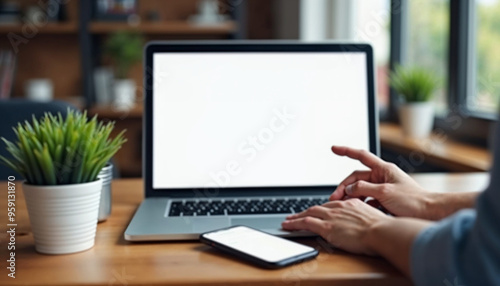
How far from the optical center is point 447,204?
938mm

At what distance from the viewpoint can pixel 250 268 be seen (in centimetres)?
81

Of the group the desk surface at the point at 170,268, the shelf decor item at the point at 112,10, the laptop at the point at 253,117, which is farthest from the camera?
the shelf decor item at the point at 112,10

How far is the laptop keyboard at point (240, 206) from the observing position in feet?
3.50

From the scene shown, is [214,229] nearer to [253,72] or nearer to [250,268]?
[250,268]

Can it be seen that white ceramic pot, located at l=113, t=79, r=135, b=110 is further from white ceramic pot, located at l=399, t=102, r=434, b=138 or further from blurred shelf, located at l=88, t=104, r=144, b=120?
white ceramic pot, located at l=399, t=102, r=434, b=138

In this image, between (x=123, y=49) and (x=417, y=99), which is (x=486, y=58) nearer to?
(x=417, y=99)

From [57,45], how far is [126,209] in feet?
8.67

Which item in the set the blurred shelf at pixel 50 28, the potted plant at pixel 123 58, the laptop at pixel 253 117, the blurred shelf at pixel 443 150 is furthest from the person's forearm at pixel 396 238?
the blurred shelf at pixel 50 28

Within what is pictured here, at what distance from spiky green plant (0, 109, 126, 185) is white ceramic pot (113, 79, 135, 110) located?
2557mm

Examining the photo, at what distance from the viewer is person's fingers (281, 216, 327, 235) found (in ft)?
2.98

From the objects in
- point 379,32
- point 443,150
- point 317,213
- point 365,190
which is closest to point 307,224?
point 317,213

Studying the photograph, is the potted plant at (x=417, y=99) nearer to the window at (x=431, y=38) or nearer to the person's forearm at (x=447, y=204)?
the window at (x=431, y=38)

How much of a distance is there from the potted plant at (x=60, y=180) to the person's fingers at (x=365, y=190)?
0.40m

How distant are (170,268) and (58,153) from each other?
22cm
